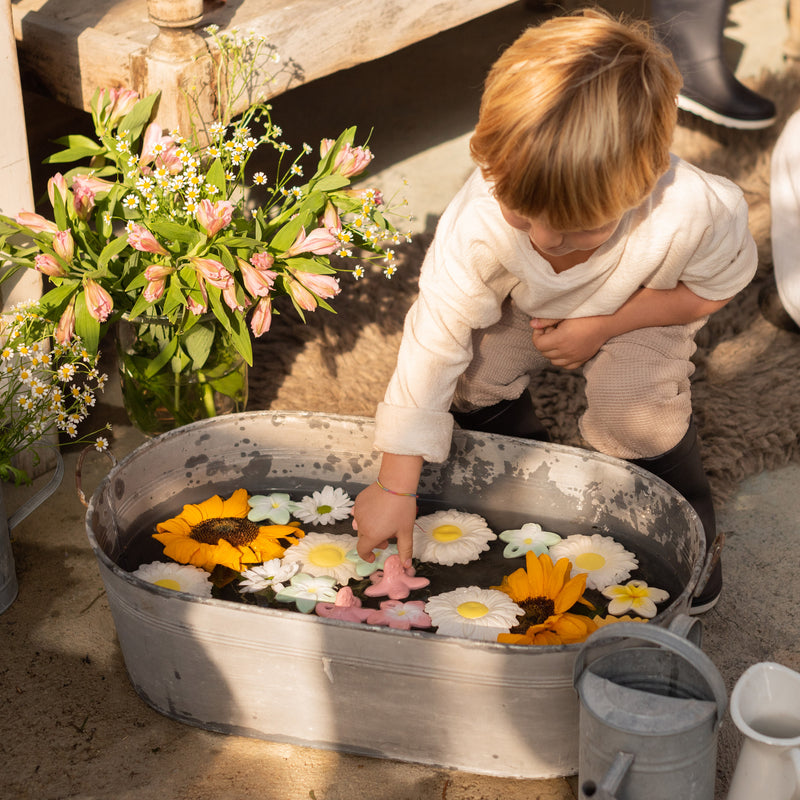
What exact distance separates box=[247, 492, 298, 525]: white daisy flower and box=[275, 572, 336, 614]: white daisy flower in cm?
12

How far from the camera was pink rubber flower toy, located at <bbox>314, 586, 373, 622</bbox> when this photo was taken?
1.20m

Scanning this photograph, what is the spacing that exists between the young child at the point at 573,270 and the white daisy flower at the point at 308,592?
0.26 ft

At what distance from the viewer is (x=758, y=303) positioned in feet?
6.48

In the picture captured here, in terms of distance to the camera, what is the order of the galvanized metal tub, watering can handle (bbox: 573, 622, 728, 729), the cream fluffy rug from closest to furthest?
1. watering can handle (bbox: 573, 622, 728, 729)
2. the galvanized metal tub
3. the cream fluffy rug

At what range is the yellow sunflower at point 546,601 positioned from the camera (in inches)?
46.0

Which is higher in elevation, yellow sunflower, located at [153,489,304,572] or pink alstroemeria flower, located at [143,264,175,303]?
pink alstroemeria flower, located at [143,264,175,303]

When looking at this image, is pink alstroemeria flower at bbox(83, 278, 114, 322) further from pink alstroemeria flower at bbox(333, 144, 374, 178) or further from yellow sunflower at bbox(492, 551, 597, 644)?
yellow sunflower at bbox(492, 551, 597, 644)

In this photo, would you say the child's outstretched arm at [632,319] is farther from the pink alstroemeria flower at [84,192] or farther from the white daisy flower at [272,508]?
the pink alstroemeria flower at [84,192]

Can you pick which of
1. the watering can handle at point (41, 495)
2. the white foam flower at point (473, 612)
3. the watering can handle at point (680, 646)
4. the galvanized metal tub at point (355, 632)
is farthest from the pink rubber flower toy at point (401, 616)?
the watering can handle at point (41, 495)

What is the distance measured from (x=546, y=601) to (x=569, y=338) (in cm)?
35

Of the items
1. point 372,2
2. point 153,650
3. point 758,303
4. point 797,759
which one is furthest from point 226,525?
point 758,303

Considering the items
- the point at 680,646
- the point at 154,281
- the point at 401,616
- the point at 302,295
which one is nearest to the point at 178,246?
the point at 154,281

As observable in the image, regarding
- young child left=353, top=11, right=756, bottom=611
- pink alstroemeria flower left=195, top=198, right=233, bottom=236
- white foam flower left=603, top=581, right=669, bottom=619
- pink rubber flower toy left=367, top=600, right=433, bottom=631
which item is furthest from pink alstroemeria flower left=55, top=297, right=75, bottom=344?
white foam flower left=603, top=581, right=669, bottom=619

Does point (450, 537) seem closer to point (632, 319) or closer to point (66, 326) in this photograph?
point (632, 319)
